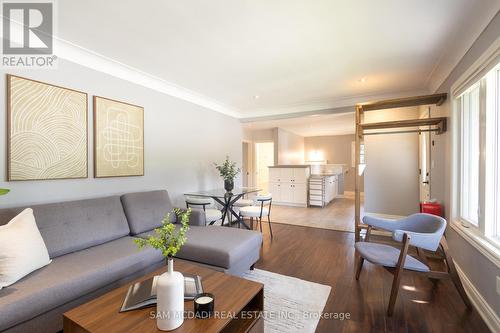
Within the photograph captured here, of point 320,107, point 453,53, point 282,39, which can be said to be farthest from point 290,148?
point 282,39

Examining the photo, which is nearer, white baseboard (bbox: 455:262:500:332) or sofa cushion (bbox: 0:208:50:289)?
sofa cushion (bbox: 0:208:50:289)

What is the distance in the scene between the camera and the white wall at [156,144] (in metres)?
2.26

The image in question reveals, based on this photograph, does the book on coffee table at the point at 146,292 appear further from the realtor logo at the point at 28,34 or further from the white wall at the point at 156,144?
the realtor logo at the point at 28,34

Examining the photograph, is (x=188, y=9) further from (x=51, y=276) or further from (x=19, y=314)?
(x=19, y=314)

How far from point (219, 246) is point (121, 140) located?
1.90m

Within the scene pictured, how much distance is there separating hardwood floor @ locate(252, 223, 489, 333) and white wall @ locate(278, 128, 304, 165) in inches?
178

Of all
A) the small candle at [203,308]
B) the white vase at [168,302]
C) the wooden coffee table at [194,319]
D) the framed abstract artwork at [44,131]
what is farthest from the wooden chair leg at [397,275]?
the framed abstract artwork at [44,131]

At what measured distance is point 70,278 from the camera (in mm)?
1601

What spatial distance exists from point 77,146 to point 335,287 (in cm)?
309

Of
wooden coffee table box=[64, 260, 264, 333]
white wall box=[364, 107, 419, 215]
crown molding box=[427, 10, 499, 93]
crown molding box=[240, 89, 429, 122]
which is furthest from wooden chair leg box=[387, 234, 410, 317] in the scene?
white wall box=[364, 107, 419, 215]

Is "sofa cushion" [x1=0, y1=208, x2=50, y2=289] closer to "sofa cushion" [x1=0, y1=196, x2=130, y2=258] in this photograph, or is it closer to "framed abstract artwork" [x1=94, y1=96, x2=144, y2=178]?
"sofa cushion" [x1=0, y1=196, x2=130, y2=258]

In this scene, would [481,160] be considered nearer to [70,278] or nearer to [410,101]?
[410,101]

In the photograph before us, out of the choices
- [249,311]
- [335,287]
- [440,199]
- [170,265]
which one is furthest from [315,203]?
[170,265]

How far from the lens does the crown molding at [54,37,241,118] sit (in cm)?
241
